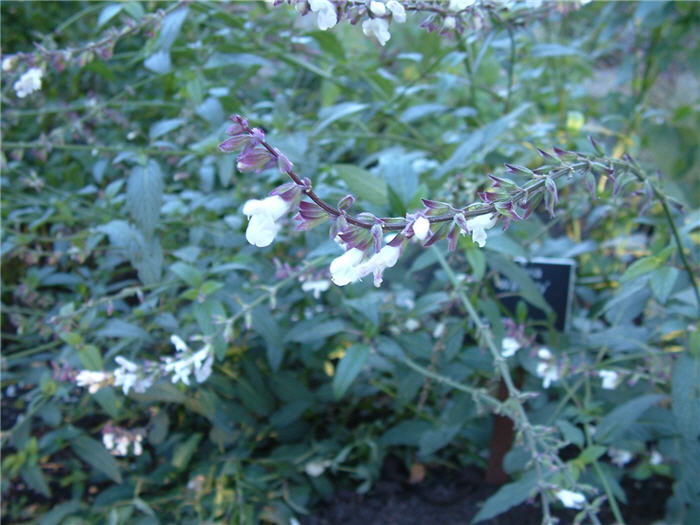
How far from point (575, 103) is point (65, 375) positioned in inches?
85.2

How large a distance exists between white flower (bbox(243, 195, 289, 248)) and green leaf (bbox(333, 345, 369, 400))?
24.7 inches

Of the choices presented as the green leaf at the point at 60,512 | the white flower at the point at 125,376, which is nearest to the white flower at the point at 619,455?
the white flower at the point at 125,376

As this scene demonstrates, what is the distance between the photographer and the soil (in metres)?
1.35

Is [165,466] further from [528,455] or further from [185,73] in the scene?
[185,73]

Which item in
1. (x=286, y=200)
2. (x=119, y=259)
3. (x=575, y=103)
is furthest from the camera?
(x=575, y=103)

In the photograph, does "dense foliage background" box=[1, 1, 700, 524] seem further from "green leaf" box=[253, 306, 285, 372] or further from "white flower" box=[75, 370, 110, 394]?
"white flower" box=[75, 370, 110, 394]

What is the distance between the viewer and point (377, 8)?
0.73 metres

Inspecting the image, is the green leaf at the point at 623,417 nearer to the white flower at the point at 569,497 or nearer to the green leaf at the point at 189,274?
the white flower at the point at 569,497

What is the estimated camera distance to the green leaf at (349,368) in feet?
3.80

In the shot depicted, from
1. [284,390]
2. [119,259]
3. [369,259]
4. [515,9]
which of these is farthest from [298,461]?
[515,9]

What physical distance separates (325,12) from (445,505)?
110cm

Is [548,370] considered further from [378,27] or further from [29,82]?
[29,82]

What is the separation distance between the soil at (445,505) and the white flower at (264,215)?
0.98 meters

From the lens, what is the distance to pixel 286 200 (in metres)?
0.58
